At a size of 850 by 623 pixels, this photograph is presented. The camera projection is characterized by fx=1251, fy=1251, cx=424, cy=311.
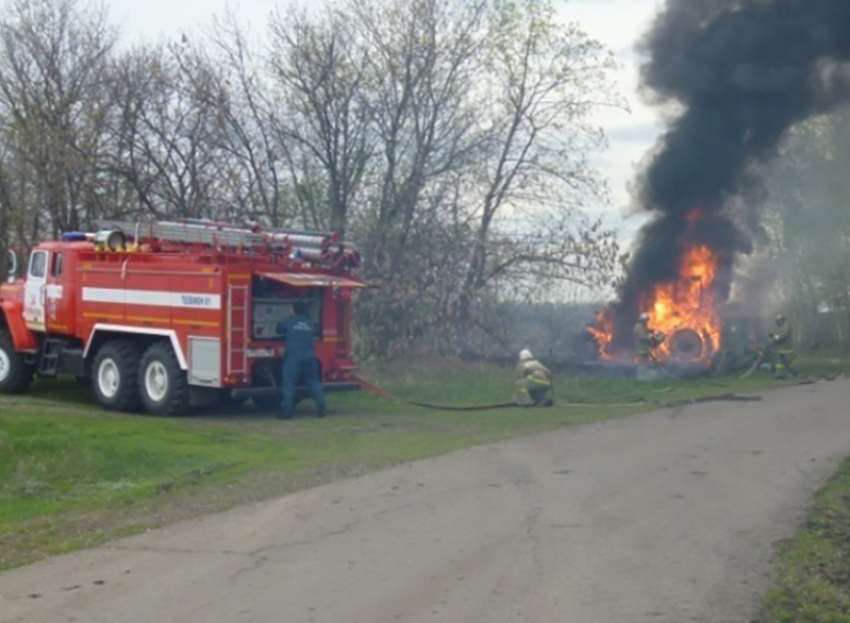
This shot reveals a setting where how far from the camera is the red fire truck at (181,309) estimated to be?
17688 millimetres

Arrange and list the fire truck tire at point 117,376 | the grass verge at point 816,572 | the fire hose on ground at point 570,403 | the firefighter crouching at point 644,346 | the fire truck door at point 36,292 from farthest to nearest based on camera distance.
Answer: the firefighter crouching at point 644,346, the fire truck door at point 36,292, the fire hose on ground at point 570,403, the fire truck tire at point 117,376, the grass verge at point 816,572

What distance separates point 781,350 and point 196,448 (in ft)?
52.7

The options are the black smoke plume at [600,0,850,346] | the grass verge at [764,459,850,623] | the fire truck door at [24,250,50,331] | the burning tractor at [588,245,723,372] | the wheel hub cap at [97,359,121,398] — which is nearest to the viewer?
the grass verge at [764,459,850,623]

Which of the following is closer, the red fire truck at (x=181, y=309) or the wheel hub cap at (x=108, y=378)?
the red fire truck at (x=181, y=309)

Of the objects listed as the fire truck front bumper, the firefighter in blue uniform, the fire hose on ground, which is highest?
the firefighter in blue uniform

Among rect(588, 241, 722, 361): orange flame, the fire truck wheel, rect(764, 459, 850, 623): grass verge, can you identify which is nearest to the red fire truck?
the fire truck wheel

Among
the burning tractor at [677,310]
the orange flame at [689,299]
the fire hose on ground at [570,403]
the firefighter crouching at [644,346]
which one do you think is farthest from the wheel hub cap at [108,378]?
the orange flame at [689,299]

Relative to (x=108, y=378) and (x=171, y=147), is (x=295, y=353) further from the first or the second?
(x=171, y=147)

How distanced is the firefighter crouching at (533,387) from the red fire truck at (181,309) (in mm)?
2644

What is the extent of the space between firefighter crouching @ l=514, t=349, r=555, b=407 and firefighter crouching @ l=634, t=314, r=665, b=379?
5.72 metres

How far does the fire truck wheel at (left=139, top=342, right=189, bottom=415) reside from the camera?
706 inches

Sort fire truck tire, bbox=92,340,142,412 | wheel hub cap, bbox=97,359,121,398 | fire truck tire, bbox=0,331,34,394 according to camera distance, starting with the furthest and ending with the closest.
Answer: fire truck tire, bbox=0,331,34,394, wheel hub cap, bbox=97,359,121,398, fire truck tire, bbox=92,340,142,412

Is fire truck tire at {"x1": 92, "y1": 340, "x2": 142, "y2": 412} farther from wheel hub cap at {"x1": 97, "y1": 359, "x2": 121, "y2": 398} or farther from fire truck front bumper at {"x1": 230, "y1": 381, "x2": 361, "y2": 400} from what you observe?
fire truck front bumper at {"x1": 230, "y1": 381, "x2": 361, "y2": 400}

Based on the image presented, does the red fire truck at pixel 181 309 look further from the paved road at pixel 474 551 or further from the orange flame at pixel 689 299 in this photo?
the orange flame at pixel 689 299
